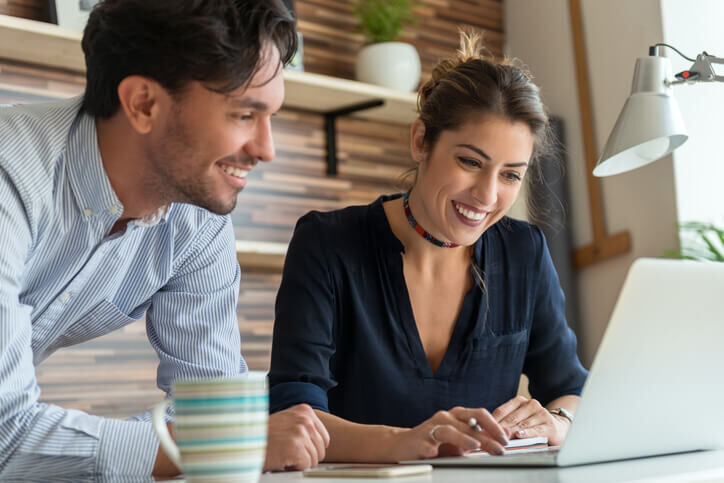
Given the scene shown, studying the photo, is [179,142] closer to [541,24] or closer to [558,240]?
[558,240]

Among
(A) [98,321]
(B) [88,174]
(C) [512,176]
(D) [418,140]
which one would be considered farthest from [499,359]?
(B) [88,174]

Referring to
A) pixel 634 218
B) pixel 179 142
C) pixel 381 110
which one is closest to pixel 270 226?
pixel 381 110

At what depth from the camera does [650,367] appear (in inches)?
36.5

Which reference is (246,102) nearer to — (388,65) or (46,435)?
(46,435)

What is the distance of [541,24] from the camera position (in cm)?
358

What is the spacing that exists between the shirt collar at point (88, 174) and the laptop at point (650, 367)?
70 cm

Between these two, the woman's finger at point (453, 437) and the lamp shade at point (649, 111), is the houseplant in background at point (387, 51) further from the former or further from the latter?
the woman's finger at point (453, 437)

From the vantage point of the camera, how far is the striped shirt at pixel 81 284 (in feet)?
3.76

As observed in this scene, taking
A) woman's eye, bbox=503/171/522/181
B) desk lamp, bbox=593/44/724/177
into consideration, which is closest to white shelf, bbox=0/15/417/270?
woman's eye, bbox=503/171/522/181

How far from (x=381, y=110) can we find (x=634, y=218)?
1.00 m

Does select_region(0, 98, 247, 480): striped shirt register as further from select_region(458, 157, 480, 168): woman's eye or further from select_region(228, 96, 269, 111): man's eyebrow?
select_region(458, 157, 480, 168): woman's eye

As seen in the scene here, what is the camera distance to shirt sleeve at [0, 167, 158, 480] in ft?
3.71

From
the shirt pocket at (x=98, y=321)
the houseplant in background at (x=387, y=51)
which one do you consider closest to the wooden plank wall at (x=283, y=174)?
the houseplant in background at (x=387, y=51)

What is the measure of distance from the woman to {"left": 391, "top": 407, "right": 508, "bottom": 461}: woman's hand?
40 cm
